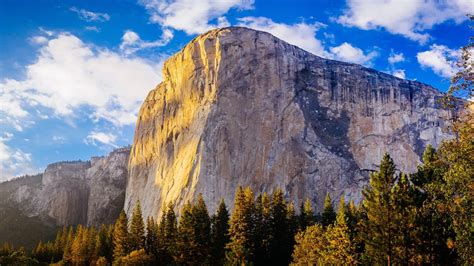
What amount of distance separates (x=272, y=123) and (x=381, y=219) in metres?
67.2

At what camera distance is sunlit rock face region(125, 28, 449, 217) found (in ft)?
308

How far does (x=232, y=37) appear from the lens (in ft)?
340

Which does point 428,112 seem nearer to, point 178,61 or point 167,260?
point 178,61

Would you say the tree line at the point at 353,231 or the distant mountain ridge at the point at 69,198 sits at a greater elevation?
the distant mountain ridge at the point at 69,198

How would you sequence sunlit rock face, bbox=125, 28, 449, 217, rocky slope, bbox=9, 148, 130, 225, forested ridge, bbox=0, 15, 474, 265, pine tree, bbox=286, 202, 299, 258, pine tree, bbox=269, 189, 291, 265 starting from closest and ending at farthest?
forested ridge, bbox=0, 15, 474, 265, pine tree, bbox=269, 189, 291, 265, pine tree, bbox=286, 202, 299, 258, sunlit rock face, bbox=125, 28, 449, 217, rocky slope, bbox=9, 148, 130, 225

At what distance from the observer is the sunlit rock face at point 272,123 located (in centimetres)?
9381

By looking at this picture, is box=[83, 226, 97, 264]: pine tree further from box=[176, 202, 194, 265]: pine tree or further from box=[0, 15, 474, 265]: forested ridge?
box=[176, 202, 194, 265]: pine tree

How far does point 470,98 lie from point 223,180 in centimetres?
7492

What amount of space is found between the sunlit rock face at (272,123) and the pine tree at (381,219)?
5515 cm

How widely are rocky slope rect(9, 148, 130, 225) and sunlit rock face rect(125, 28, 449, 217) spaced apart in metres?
25.5

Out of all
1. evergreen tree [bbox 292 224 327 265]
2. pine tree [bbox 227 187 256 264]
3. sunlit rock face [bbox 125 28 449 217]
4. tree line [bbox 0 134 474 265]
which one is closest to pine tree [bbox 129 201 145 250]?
tree line [bbox 0 134 474 265]

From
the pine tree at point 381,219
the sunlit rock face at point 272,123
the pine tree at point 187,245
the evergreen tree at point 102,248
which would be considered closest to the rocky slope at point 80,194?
the sunlit rock face at point 272,123

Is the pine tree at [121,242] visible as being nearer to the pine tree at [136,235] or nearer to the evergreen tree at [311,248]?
the pine tree at [136,235]

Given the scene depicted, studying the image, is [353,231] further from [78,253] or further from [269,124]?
[269,124]
